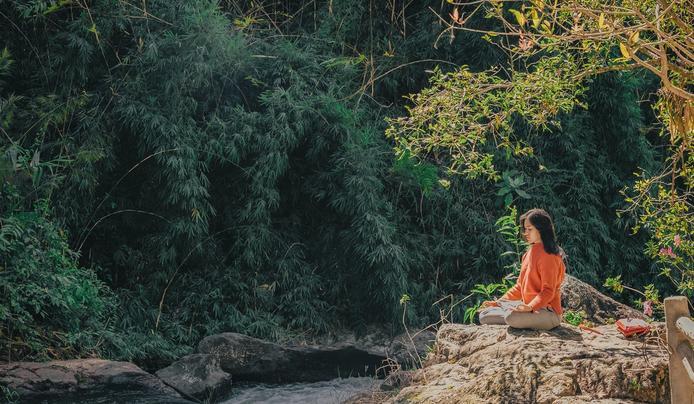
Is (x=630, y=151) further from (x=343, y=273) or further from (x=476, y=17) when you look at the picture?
(x=343, y=273)

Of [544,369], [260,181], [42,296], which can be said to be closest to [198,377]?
[42,296]

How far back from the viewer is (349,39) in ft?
30.6

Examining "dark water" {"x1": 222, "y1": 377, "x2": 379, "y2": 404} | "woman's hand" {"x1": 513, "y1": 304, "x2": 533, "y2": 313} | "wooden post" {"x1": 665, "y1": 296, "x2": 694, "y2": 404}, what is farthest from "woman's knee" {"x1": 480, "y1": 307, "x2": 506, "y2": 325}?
"dark water" {"x1": 222, "y1": 377, "x2": 379, "y2": 404}

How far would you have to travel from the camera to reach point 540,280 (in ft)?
15.0

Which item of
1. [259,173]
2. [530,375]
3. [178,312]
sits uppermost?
[259,173]

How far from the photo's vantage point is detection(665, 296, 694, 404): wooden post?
3.53 m

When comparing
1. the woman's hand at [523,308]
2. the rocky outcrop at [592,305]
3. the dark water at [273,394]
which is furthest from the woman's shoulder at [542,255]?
the dark water at [273,394]

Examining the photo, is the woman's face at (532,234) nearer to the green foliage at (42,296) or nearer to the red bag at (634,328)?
the red bag at (634,328)

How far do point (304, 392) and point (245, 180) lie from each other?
2.27m

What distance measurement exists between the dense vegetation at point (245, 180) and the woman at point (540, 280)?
2293 millimetres

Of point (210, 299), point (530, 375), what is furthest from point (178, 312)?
point (530, 375)

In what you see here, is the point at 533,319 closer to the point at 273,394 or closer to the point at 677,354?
the point at 677,354

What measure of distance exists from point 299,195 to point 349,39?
1.98m

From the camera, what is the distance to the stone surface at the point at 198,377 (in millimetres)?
6609
